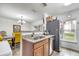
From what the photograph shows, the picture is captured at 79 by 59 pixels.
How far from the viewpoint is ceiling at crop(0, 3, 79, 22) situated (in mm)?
1146

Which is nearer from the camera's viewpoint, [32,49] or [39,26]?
[32,49]

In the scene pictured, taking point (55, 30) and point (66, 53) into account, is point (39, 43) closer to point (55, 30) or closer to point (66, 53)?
point (55, 30)

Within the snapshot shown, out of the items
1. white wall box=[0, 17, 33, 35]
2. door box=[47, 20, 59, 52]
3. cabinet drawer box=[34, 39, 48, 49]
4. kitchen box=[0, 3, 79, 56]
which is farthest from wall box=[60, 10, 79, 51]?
white wall box=[0, 17, 33, 35]

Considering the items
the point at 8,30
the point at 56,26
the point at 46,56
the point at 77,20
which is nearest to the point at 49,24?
the point at 56,26

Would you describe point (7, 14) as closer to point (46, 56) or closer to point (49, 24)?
point (49, 24)

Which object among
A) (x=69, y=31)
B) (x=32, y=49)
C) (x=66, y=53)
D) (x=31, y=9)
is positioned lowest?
(x=66, y=53)

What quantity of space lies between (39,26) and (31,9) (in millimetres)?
321

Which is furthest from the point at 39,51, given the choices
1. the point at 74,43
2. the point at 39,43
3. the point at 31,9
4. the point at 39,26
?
the point at 31,9

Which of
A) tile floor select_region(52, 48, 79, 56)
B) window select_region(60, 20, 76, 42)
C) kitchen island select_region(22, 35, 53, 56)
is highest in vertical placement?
window select_region(60, 20, 76, 42)

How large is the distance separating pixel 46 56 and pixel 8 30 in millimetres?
780

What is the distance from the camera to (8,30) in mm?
1127

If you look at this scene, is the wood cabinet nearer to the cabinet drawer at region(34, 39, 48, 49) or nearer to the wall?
the cabinet drawer at region(34, 39, 48, 49)

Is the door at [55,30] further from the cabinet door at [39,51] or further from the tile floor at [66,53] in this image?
the cabinet door at [39,51]

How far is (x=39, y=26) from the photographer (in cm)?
128
